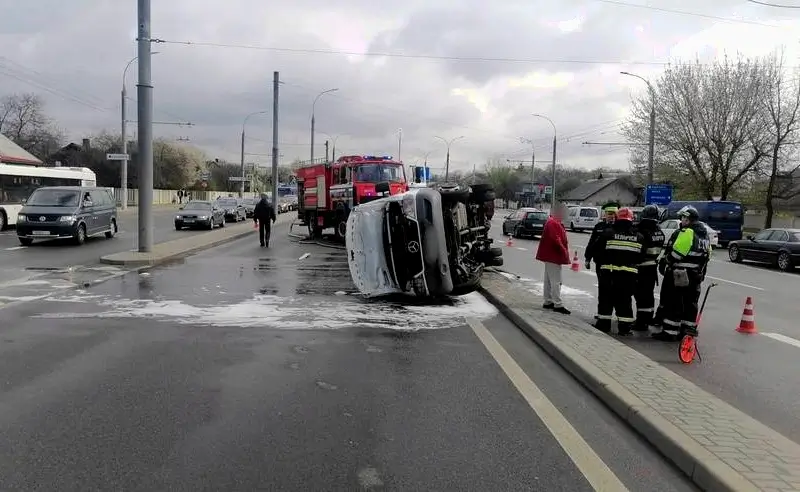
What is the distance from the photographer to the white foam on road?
27.6 feet

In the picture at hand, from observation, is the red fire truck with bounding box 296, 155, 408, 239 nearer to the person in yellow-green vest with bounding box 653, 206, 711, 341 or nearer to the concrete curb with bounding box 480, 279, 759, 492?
the person in yellow-green vest with bounding box 653, 206, 711, 341

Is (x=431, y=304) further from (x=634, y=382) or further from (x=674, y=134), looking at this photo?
(x=674, y=134)

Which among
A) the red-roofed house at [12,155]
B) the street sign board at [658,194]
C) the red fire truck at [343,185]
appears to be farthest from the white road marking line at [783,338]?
the red-roofed house at [12,155]

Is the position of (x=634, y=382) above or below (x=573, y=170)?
below

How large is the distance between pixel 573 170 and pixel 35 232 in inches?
4800

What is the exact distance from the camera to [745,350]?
7746 mm

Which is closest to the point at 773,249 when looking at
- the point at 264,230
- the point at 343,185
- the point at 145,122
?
the point at 343,185

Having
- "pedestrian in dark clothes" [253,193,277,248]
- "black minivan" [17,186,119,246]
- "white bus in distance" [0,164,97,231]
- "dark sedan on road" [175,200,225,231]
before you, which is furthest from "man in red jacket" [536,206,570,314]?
"dark sedan on road" [175,200,225,231]

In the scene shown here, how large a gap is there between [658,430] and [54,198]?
20.6m

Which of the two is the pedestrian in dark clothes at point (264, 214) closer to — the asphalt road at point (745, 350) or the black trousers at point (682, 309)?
the asphalt road at point (745, 350)

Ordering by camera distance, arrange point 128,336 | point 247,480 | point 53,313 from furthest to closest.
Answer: point 53,313 → point 128,336 → point 247,480

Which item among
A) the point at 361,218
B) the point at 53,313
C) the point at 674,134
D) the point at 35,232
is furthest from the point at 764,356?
the point at 674,134

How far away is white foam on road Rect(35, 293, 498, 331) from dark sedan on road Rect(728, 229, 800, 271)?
13838 mm

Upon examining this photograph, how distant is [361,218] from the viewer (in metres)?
10.5
